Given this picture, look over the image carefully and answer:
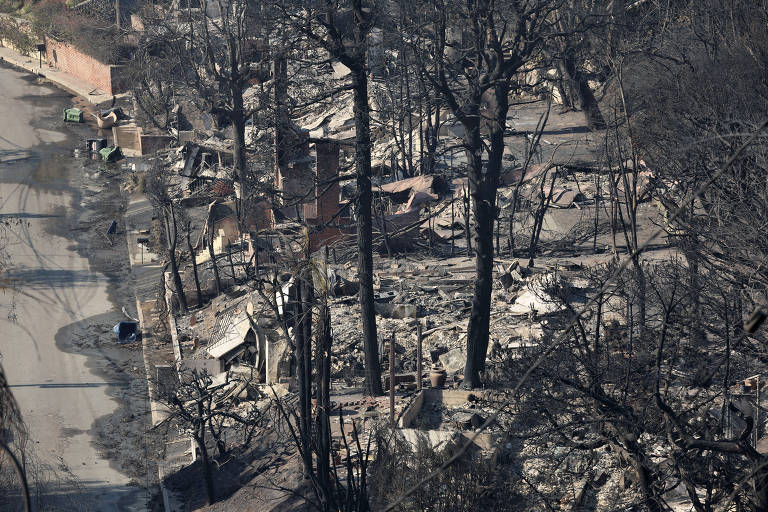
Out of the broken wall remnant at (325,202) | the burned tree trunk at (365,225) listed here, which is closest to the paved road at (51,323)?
the burned tree trunk at (365,225)

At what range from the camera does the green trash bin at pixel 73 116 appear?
4006 cm

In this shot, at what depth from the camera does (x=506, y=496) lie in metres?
11.5

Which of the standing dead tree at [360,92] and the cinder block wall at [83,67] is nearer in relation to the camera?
the standing dead tree at [360,92]

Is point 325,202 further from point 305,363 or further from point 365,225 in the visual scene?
point 305,363

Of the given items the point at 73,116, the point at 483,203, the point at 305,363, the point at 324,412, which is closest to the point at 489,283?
the point at 483,203

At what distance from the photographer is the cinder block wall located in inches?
1681

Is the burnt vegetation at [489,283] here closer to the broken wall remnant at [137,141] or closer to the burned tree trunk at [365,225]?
the burned tree trunk at [365,225]

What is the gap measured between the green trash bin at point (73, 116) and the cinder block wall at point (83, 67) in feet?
9.60

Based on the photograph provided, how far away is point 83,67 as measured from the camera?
147ft

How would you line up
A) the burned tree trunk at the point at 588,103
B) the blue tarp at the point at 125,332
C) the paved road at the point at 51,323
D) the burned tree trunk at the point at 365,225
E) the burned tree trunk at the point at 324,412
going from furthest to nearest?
the burned tree trunk at the point at 588,103 < the blue tarp at the point at 125,332 < the paved road at the point at 51,323 < the burned tree trunk at the point at 365,225 < the burned tree trunk at the point at 324,412

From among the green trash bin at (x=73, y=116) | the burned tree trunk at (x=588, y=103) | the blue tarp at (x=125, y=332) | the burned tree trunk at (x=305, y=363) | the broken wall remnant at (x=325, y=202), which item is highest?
the green trash bin at (x=73, y=116)

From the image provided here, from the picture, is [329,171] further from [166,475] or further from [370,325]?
[166,475]

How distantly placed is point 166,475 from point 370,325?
4.40 metres

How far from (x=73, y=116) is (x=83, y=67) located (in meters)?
5.83
